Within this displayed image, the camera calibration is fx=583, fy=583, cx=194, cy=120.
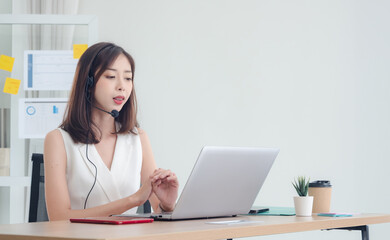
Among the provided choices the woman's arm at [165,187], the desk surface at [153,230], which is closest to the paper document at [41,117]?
the woman's arm at [165,187]

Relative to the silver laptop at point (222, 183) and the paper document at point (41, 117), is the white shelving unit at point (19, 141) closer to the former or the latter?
the paper document at point (41, 117)

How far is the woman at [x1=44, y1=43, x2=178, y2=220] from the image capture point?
5.95ft

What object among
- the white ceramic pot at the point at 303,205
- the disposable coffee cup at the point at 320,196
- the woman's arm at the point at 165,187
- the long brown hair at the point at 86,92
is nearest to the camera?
the woman's arm at the point at 165,187

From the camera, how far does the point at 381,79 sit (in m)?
A: 3.57

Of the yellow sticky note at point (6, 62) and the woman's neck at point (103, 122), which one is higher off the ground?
the yellow sticky note at point (6, 62)

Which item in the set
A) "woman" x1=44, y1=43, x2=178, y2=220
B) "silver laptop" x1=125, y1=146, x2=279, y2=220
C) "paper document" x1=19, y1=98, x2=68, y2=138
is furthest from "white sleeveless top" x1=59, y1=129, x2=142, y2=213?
"paper document" x1=19, y1=98, x2=68, y2=138

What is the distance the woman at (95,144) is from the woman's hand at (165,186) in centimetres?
21

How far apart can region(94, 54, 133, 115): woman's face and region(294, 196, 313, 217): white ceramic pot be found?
2.07ft

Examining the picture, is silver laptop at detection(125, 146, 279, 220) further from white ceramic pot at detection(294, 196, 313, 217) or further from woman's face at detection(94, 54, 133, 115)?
woman's face at detection(94, 54, 133, 115)

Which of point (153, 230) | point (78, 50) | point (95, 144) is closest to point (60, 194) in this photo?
point (95, 144)

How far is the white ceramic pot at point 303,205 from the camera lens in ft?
5.21

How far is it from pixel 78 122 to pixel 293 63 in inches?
80.5

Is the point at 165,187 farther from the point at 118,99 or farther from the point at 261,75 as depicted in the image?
the point at 261,75

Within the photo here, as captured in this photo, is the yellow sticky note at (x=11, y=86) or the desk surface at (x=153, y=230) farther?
the yellow sticky note at (x=11, y=86)
